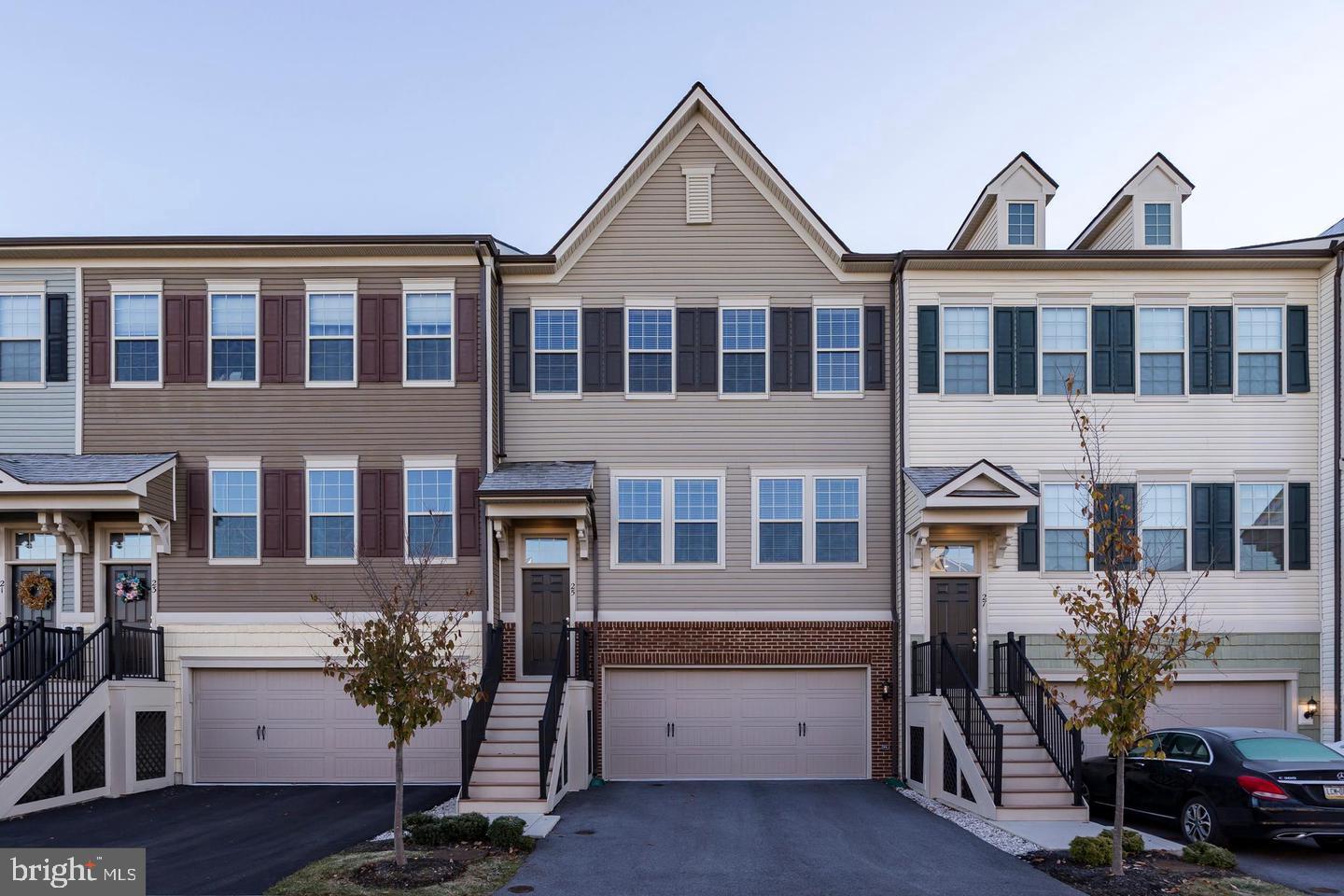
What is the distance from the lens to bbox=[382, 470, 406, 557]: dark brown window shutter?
59.6 feet

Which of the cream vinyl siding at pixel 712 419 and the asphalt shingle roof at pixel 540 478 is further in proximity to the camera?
the cream vinyl siding at pixel 712 419

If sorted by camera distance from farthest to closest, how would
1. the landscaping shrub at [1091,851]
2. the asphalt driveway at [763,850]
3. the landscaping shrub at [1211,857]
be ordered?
the landscaping shrub at [1091,851], the landscaping shrub at [1211,857], the asphalt driveway at [763,850]

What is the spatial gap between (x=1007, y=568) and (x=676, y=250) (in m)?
8.18

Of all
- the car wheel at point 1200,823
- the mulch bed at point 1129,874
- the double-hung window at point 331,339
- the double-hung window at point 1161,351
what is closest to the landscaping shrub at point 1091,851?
the mulch bed at point 1129,874

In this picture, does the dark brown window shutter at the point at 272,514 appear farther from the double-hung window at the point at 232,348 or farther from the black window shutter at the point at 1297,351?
the black window shutter at the point at 1297,351

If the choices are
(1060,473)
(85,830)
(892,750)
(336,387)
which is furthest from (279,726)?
(1060,473)

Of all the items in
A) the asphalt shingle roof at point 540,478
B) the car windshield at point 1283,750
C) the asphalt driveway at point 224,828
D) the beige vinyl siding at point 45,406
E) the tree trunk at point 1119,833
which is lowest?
A: the asphalt driveway at point 224,828

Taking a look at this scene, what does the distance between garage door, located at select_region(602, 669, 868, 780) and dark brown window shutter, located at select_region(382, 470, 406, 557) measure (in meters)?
4.38

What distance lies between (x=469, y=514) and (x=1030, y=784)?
32.8ft

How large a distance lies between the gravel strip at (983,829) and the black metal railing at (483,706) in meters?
6.84

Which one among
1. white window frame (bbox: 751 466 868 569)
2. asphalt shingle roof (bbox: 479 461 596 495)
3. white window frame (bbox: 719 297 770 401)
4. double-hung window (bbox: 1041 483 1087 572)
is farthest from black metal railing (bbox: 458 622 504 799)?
double-hung window (bbox: 1041 483 1087 572)

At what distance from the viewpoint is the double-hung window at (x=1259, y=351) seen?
60.7ft

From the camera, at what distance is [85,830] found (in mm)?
13883

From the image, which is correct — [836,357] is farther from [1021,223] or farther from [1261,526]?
[1261,526]
